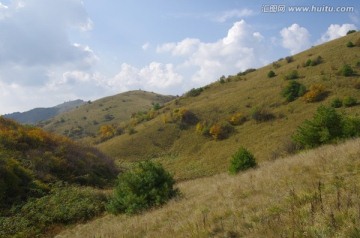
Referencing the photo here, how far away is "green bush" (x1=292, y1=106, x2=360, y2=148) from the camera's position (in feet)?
73.1

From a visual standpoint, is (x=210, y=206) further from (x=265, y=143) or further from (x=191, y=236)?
(x=265, y=143)

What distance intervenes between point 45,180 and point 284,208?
66.0 feet

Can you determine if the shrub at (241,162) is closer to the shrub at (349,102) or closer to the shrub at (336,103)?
the shrub at (349,102)

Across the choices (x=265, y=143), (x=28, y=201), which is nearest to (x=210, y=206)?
(x=28, y=201)

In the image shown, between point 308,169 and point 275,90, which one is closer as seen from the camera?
point 308,169

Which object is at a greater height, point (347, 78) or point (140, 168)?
point (347, 78)

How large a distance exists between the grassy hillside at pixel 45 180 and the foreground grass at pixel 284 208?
A: 8593mm

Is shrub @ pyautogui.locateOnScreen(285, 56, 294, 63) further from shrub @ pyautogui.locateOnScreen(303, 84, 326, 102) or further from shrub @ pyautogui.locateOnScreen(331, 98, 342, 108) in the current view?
shrub @ pyautogui.locateOnScreen(331, 98, 342, 108)

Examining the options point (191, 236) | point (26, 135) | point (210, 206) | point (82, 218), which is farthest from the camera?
point (26, 135)

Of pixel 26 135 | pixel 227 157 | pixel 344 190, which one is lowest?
pixel 227 157

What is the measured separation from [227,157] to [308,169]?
131ft

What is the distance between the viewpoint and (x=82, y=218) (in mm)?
18719

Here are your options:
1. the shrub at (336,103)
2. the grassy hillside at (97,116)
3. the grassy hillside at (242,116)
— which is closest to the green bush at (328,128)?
the grassy hillside at (242,116)

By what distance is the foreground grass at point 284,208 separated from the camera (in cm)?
656
